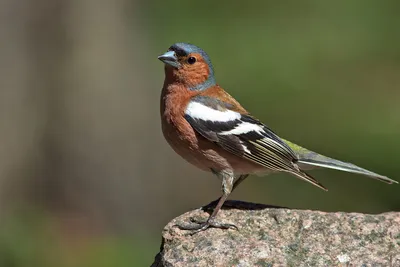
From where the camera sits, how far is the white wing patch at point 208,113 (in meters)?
4.96

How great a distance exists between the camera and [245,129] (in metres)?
5.17

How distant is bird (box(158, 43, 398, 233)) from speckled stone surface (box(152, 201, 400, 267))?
265mm

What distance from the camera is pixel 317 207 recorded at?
28.7 ft

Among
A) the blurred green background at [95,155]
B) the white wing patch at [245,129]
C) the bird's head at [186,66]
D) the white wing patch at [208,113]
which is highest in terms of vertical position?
the bird's head at [186,66]

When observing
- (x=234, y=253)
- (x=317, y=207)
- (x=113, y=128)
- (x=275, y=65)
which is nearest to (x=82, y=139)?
(x=113, y=128)

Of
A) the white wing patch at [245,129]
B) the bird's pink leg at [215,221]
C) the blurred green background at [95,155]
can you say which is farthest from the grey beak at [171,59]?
the blurred green background at [95,155]

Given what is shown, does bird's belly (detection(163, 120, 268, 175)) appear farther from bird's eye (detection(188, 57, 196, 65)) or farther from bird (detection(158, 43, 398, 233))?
bird's eye (detection(188, 57, 196, 65))

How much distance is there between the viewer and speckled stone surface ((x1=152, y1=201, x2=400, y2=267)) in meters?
4.03

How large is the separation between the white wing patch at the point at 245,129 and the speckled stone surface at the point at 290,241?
647mm

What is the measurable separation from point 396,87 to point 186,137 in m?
8.76

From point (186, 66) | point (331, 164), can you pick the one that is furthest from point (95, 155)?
point (331, 164)

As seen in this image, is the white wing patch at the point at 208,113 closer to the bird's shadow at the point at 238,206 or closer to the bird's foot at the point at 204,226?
the bird's shadow at the point at 238,206

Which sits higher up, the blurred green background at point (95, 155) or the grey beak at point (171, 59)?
the grey beak at point (171, 59)

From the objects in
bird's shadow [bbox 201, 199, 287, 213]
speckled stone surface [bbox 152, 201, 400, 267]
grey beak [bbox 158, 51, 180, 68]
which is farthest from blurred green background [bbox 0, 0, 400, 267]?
speckled stone surface [bbox 152, 201, 400, 267]
